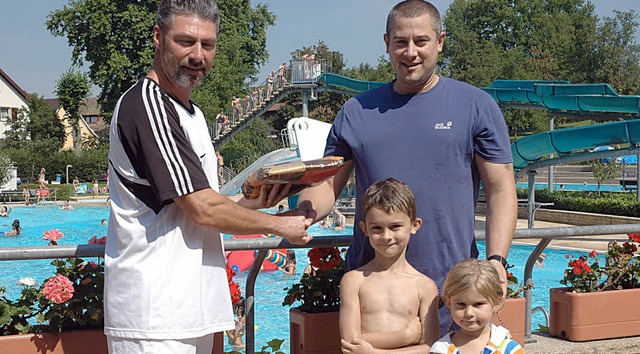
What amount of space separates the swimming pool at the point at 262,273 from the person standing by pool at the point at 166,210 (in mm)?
1759

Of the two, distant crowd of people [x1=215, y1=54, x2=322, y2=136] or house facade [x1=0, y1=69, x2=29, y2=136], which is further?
house facade [x1=0, y1=69, x2=29, y2=136]

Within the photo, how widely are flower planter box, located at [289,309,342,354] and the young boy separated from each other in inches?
34.4

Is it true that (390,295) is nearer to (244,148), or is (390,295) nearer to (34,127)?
(244,148)

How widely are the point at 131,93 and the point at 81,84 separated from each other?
50107mm

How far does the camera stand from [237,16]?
171ft

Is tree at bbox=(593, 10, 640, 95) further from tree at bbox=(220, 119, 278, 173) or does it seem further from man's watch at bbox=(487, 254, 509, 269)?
man's watch at bbox=(487, 254, 509, 269)

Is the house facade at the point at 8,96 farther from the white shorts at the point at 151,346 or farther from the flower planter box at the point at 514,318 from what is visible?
the white shorts at the point at 151,346

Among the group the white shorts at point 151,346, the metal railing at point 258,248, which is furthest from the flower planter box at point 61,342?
the white shorts at point 151,346

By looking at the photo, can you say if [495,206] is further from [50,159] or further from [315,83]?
[50,159]

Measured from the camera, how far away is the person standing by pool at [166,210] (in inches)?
95.2

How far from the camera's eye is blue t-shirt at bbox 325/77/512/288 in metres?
2.90

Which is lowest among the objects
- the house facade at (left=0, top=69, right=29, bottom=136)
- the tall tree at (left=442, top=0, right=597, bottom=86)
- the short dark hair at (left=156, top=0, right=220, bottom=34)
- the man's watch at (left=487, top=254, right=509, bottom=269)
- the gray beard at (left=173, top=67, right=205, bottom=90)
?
the man's watch at (left=487, top=254, right=509, bottom=269)

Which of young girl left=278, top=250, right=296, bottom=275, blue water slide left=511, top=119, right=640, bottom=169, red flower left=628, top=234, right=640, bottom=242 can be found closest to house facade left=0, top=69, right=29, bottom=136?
blue water slide left=511, top=119, right=640, bottom=169

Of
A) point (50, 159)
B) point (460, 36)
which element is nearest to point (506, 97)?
point (50, 159)
